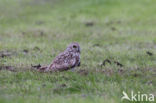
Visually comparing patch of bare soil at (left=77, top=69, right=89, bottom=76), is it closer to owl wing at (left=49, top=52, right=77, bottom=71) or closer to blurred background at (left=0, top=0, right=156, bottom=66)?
owl wing at (left=49, top=52, right=77, bottom=71)

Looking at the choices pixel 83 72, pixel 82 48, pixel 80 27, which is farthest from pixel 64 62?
pixel 80 27

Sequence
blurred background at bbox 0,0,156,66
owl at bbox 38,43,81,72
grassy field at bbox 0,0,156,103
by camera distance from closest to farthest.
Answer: grassy field at bbox 0,0,156,103 < owl at bbox 38,43,81,72 < blurred background at bbox 0,0,156,66

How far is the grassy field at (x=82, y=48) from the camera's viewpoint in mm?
7223

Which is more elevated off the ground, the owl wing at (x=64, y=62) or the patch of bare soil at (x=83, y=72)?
the owl wing at (x=64, y=62)

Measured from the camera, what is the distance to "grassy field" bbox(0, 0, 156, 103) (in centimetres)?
722

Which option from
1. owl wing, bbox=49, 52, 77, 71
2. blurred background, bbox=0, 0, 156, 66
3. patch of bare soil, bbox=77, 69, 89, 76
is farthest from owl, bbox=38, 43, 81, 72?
blurred background, bbox=0, 0, 156, 66

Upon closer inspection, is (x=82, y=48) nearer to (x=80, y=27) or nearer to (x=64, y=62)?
(x=64, y=62)

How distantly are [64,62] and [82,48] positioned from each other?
4814 mm

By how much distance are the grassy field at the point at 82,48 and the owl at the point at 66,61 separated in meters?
0.20

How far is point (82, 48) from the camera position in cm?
1359

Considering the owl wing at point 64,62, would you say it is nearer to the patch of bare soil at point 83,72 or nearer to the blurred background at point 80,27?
the patch of bare soil at point 83,72

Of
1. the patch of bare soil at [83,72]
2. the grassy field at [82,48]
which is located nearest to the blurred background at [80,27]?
the grassy field at [82,48]

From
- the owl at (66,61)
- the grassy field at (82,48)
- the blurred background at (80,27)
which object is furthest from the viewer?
the blurred background at (80,27)

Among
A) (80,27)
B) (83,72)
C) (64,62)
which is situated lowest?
(83,72)
